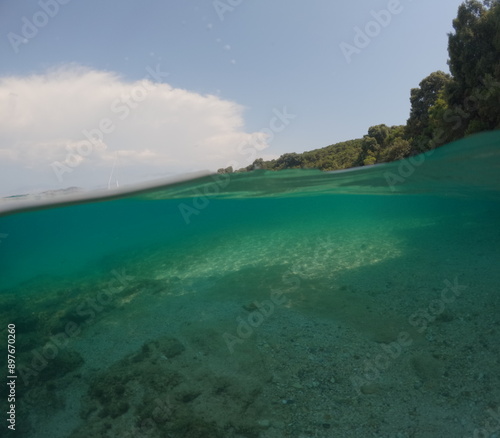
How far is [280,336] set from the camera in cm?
705

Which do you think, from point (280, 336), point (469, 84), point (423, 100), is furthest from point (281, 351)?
point (423, 100)

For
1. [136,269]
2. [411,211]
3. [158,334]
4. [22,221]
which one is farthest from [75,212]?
[411,211]

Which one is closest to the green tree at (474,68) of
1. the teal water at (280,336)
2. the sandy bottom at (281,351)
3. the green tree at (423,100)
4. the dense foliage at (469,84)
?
the dense foliage at (469,84)

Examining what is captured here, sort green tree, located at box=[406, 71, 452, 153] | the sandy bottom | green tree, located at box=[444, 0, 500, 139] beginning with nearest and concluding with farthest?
1. the sandy bottom
2. green tree, located at box=[444, 0, 500, 139]
3. green tree, located at box=[406, 71, 452, 153]

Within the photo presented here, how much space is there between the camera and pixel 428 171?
15852 millimetres

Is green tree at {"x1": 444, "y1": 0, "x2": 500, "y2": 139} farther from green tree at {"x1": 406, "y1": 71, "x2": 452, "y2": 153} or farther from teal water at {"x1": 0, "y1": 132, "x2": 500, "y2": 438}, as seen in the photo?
green tree at {"x1": 406, "y1": 71, "x2": 452, "y2": 153}

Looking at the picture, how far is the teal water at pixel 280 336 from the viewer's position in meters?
4.98

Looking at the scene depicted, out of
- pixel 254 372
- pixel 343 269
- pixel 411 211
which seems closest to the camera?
pixel 254 372

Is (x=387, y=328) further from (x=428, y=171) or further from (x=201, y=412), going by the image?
(x=428, y=171)

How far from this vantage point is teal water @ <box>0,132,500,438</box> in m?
4.98

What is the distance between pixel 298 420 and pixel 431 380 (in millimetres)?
2432

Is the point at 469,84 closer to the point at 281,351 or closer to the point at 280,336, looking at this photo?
the point at 280,336

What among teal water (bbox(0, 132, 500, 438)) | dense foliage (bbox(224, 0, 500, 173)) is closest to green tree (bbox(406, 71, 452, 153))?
dense foliage (bbox(224, 0, 500, 173))

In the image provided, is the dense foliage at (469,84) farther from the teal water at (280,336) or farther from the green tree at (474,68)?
the teal water at (280,336)
